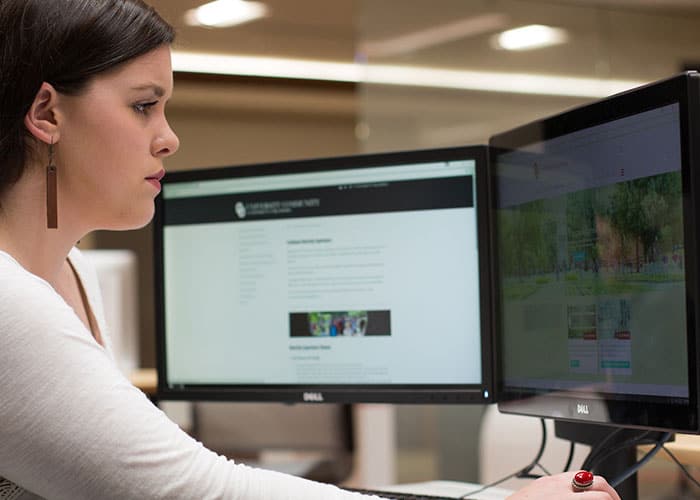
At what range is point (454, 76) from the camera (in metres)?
3.95

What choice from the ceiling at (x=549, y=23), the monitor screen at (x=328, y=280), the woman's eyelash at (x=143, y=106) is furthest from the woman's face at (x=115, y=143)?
the ceiling at (x=549, y=23)

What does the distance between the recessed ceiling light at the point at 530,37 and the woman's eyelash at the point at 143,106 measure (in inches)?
126

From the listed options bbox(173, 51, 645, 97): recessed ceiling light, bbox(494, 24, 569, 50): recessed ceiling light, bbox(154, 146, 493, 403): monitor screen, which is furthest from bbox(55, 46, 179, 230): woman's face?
bbox(494, 24, 569, 50): recessed ceiling light

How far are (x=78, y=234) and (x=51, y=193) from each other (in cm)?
10

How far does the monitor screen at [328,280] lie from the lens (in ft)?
4.25

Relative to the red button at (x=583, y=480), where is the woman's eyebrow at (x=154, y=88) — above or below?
above

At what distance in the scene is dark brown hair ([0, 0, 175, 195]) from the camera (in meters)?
0.91

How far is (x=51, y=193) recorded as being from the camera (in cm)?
94

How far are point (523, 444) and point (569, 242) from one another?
613 mm

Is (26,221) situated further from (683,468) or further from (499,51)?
(499,51)

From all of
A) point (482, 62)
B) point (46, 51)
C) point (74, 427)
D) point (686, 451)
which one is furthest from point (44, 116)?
point (482, 62)

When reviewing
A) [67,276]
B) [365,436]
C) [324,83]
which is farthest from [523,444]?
[324,83]

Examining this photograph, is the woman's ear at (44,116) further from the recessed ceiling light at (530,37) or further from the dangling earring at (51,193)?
the recessed ceiling light at (530,37)

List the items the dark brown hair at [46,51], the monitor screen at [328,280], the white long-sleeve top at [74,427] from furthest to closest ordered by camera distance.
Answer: the monitor screen at [328,280] → the dark brown hair at [46,51] → the white long-sleeve top at [74,427]
